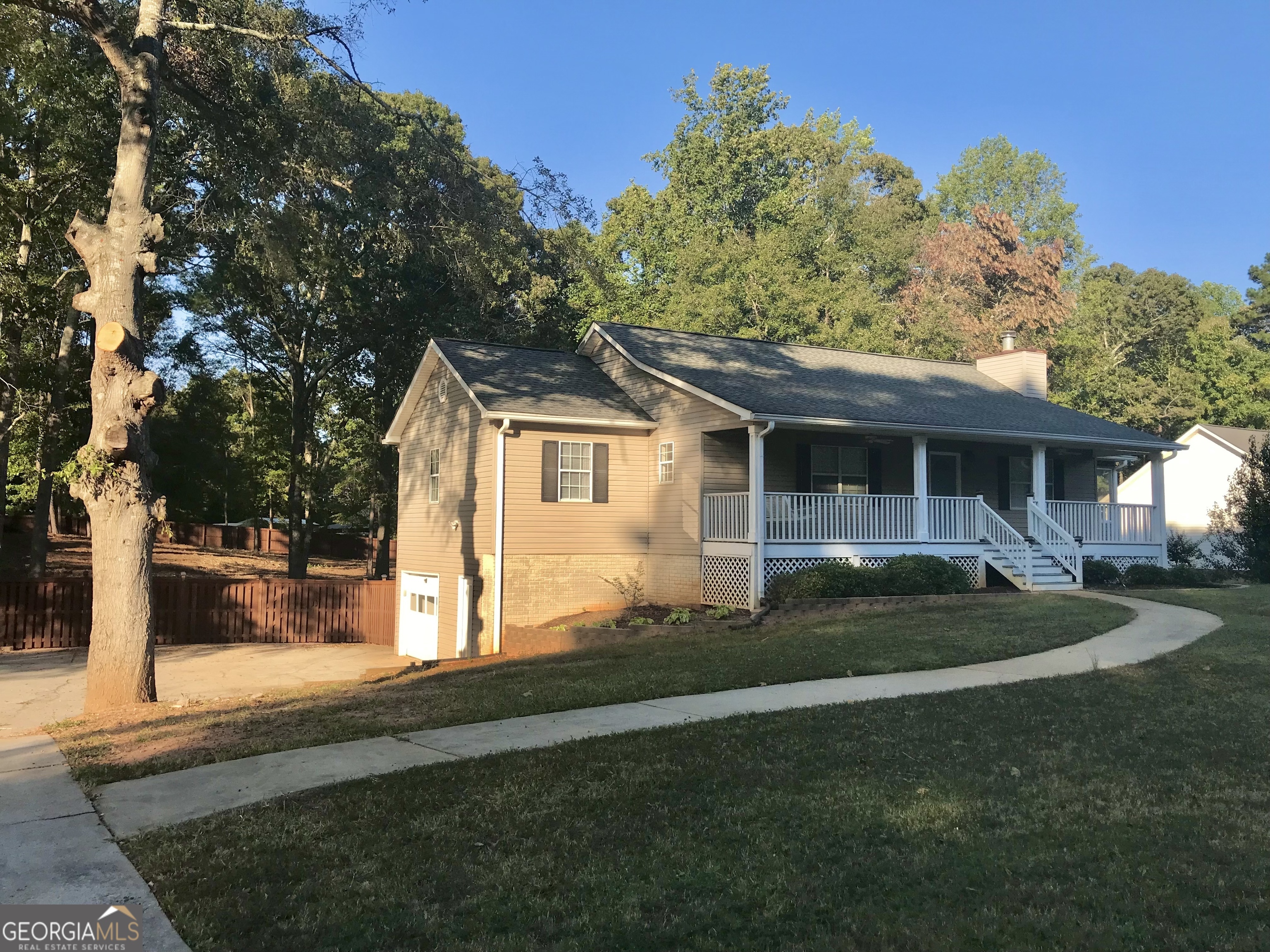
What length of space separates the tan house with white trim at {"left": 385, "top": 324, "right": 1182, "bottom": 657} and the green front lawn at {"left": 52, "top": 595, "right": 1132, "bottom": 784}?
9.61 ft

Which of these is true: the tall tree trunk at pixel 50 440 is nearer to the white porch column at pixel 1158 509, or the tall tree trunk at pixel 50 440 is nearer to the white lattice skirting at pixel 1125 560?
the white lattice skirting at pixel 1125 560

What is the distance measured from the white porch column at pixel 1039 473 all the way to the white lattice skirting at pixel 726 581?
24.8ft

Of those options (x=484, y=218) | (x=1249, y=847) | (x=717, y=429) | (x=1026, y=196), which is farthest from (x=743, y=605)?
(x=1026, y=196)

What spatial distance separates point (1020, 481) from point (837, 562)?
728cm

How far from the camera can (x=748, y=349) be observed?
23469 millimetres

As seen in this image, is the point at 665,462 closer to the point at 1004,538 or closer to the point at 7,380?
the point at 1004,538

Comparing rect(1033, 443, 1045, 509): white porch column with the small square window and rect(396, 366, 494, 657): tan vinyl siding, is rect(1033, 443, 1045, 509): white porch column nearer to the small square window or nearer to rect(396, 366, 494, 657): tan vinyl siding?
the small square window

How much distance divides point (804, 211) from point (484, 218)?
133 feet

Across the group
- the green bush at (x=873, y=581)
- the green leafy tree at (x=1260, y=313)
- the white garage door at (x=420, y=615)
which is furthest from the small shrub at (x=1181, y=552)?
the green leafy tree at (x=1260, y=313)

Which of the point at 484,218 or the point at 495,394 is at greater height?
the point at 484,218

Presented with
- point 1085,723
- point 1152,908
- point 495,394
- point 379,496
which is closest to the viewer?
point 1152,908

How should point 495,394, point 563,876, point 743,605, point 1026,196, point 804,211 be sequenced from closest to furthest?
point 563,876 → point 743,605 → point 495,394 → point 804,211 → point 1026,196

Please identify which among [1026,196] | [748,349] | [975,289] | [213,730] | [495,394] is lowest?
[213,730]

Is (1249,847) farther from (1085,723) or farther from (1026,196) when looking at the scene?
(1026,196)
